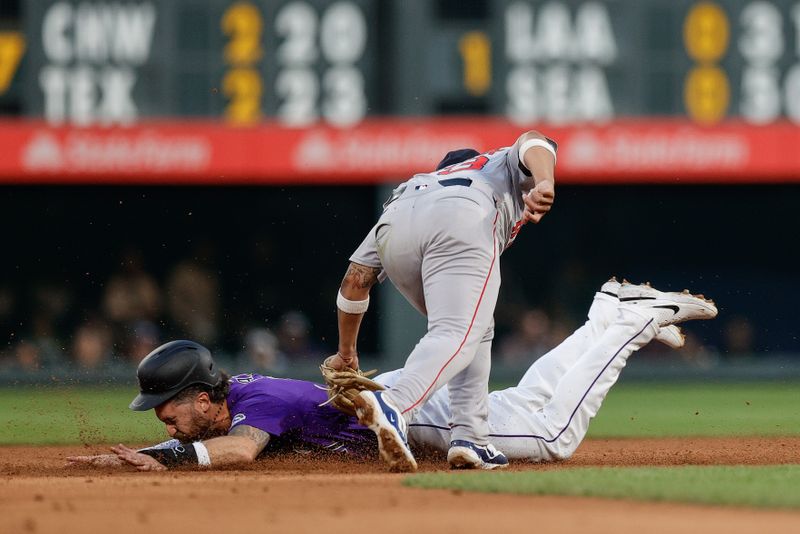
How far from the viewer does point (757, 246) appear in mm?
16500

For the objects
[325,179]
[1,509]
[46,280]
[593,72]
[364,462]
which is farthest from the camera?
[46,280]

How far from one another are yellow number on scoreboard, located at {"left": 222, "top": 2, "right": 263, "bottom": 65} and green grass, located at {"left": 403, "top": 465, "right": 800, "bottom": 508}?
8.48 meters

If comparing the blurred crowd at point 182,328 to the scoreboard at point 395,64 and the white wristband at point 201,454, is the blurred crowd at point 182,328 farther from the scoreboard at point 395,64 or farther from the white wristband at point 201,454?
the white wristband at point 201,454

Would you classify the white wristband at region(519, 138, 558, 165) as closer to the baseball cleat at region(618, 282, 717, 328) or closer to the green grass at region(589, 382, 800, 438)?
the baseball cleat at region(618, 282, 717, 328)

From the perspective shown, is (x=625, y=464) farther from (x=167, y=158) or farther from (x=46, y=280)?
(x=46, y=280)

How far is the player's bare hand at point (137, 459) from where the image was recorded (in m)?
4.72

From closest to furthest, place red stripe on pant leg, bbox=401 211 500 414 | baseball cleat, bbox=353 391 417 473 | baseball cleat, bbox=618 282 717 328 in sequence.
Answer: baseball cleat, bbox=353 391 417 473 → red stripe on pant leg, bbox=401 211 500 414 → baseball cleat, bbox=618 282 717 328

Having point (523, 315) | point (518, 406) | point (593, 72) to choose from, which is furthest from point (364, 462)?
point (523, 315)

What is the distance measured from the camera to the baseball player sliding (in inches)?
191

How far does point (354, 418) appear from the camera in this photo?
5172 millimetres

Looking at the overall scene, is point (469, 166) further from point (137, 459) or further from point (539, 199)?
point (137, 459)

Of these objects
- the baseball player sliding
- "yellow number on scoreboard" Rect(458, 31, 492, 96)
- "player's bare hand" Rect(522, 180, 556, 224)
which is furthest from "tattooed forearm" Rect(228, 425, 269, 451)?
"yellow number on scoreboard" Rect(458, 31, 492, 96)

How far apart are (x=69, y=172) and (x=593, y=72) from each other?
5.04 metres

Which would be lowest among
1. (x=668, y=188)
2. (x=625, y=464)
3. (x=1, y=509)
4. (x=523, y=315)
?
(x=523, y=315)
